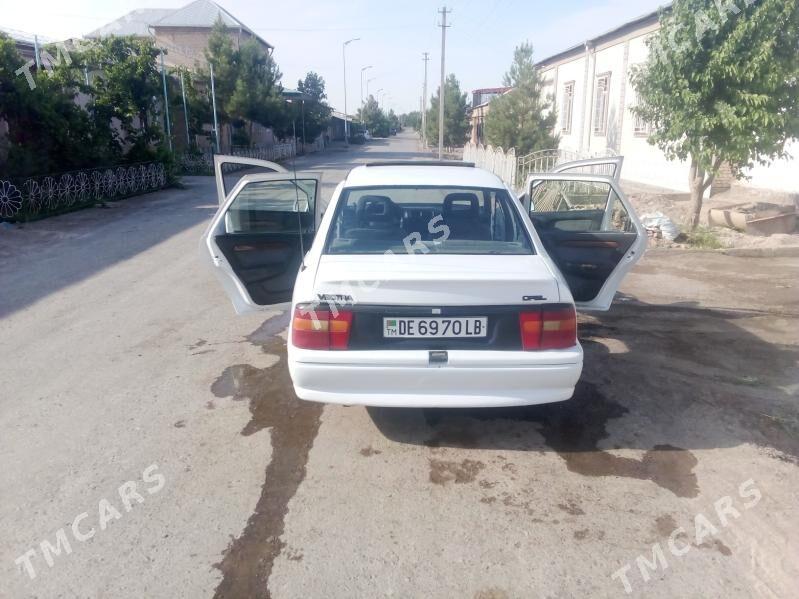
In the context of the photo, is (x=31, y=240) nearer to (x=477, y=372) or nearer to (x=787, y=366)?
(x=477, y=372)

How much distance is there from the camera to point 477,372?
11.3ft

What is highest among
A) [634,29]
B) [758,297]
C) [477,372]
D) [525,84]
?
[634,29]

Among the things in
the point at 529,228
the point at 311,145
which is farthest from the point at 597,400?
the point at 311,145

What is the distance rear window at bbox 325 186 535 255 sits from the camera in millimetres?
3982

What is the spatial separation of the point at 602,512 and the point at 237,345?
11.7ft

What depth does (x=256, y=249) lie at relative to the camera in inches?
186

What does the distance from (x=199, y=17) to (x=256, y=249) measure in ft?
180

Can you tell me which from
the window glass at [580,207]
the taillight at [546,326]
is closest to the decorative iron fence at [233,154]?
the window glass at [580,207]

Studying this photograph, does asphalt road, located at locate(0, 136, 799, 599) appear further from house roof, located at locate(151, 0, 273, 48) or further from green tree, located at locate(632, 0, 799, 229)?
house roof, located at locate(151, 0, 273, 48)

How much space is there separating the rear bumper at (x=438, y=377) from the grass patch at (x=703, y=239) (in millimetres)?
8149

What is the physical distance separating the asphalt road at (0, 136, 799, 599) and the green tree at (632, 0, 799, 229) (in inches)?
188

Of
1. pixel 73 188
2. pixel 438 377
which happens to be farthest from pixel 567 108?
pixel 438 377

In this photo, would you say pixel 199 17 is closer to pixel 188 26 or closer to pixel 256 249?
pixel 188 26
